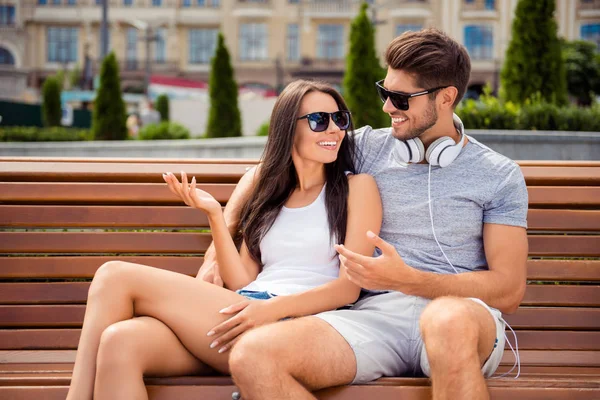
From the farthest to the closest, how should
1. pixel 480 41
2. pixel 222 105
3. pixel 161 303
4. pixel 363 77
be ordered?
pixel 480 41
pixel 222 105
pixel 363 77
pixel 161 303

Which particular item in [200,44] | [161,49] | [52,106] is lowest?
[52,106]

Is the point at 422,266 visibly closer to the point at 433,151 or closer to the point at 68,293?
the point at 433,151

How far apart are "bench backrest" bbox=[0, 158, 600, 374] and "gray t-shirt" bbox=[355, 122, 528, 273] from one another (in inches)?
18.4

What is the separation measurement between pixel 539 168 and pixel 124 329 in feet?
6.44

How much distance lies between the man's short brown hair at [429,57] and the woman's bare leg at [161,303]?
111 cm

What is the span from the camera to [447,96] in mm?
3025

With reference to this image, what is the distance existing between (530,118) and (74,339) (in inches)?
269

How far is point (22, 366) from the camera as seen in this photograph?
297 cm

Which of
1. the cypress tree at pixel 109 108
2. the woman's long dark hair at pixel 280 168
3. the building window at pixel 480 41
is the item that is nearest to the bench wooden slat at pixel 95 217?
the woman's long dark hair at pixel 280 168

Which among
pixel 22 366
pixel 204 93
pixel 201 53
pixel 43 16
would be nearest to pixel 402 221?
pixel 22 366

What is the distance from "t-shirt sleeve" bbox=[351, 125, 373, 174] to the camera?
3156 mm

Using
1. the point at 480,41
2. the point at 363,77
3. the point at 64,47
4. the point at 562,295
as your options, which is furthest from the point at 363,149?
the point at 64,47

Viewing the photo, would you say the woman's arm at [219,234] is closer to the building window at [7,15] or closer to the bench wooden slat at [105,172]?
the bench wooden slat at [105,172]

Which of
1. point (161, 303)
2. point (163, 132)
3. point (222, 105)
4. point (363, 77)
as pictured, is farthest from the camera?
point (163, 132)
